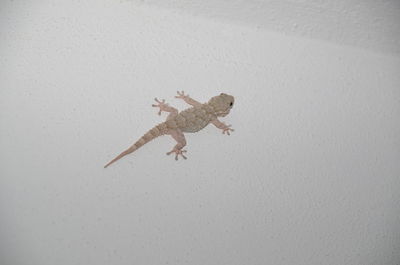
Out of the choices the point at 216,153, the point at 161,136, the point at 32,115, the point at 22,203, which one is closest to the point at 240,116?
the point at 216,153

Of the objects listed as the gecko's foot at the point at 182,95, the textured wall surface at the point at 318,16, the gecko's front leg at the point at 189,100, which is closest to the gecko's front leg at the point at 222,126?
the gecko's front leg at the point at 189,100

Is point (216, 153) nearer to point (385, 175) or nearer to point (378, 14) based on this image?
point (385, 175)

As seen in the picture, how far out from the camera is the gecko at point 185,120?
2.30 m

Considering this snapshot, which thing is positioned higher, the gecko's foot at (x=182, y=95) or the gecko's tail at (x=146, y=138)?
the gecko's foot at (x=182, y=95)

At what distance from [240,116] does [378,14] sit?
4.61 ft

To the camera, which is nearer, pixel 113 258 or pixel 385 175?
pixel 113 258

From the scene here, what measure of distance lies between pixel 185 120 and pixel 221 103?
320mm

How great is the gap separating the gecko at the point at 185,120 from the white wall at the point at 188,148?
3.8 inches

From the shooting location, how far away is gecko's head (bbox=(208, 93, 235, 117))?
2.35m

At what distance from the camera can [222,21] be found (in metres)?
2.65

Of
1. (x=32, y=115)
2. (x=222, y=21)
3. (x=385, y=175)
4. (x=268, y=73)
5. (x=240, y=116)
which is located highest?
(x=222, y=21)

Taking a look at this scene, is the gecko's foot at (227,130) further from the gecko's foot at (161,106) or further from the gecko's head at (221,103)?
the gecko's foot at (161,106)

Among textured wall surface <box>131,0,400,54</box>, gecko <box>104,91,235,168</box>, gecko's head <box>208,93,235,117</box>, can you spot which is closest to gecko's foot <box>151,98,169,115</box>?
gecko <box>104,91,235,168</box>

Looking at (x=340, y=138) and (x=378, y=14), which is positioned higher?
(x=378, y=14)
